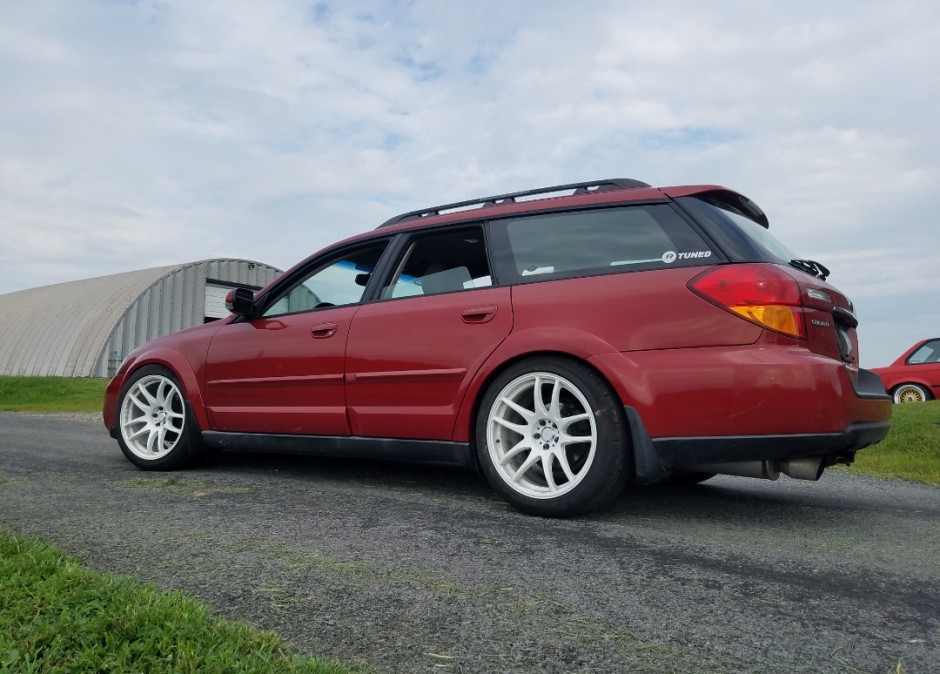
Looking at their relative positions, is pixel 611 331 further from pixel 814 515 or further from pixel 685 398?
pixel 814 515

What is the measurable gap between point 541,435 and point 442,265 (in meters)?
1.26

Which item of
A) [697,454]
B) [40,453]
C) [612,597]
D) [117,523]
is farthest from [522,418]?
[40,453]

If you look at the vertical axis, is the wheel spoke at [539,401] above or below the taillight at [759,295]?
below

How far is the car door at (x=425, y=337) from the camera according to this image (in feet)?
12.0

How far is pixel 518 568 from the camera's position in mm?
2438

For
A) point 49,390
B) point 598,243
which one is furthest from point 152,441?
point 49,390

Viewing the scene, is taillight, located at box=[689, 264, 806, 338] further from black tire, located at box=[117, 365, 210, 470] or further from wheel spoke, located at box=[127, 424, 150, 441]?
wheel spoke, located at box=[127, 424, 150, 441]

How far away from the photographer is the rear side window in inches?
131

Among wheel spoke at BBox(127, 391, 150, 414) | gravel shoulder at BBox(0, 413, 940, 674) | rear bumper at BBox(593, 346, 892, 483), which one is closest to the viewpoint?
gravel shoulder at BBox(0, 413, 940, 674)

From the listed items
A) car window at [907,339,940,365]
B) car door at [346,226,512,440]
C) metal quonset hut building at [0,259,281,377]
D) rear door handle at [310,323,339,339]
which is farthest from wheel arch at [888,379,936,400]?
metal quonset hut building at [0,259,281,377]

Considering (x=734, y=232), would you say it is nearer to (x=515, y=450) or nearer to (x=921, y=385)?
(x=515, y=450)

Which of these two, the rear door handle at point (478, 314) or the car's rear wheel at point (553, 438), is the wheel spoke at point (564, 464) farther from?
the rear door handle at point (478, 314)

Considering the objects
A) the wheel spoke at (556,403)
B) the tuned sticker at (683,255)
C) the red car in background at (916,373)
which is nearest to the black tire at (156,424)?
the wheel spoke at (556,403)

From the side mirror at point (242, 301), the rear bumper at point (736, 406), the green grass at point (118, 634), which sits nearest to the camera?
the green grass at point (118, 634)
